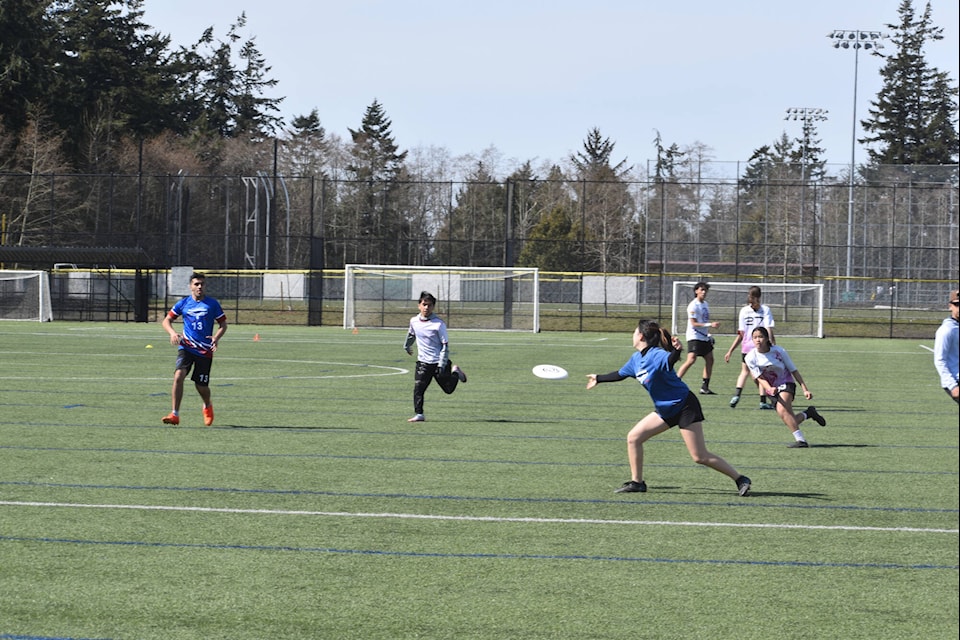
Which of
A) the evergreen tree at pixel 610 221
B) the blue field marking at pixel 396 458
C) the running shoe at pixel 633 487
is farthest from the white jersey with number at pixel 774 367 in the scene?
the evergreen tree at pixel 610 221

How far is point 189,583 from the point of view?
7617 mm

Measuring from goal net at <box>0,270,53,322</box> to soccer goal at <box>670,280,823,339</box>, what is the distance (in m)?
23.0

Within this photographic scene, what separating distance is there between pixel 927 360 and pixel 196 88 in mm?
83098

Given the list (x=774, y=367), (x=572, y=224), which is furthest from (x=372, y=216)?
(x=774, y=367)

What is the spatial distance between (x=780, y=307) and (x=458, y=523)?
4251 cm

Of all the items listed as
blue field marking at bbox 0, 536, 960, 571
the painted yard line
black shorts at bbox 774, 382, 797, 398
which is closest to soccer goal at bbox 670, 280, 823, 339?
black shorts at bbox 774, 382, 797, 398

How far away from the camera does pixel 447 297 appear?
51.3 meters

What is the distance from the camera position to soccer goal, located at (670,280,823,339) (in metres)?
47.6

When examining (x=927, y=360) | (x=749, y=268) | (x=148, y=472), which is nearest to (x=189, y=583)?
(x=148, y=472)

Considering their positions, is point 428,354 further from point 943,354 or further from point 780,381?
point 943,354

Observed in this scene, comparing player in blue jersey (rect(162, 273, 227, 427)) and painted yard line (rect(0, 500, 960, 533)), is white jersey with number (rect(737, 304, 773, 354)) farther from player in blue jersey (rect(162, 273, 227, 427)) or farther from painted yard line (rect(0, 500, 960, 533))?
painted yard line (rect(0, 500, 960, 533))

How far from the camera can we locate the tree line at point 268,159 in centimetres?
7344

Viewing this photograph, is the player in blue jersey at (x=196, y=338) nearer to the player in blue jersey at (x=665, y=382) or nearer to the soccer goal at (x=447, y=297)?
the player in blue jersey at (x=665, y=382)

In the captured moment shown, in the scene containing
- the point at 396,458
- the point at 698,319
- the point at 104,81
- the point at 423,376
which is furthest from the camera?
the point at 104,81
